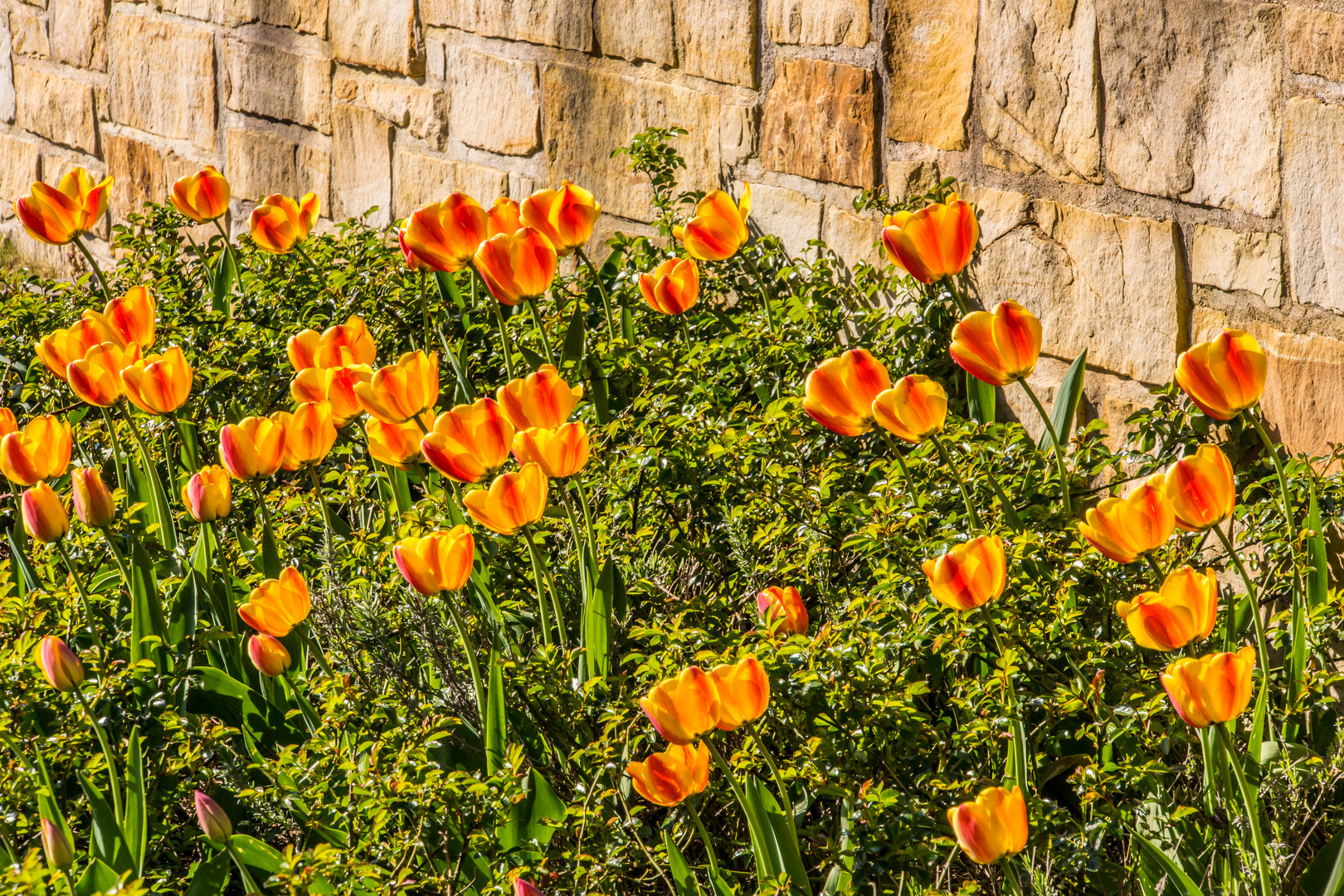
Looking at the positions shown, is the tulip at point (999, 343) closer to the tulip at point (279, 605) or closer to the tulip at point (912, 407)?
the tulip at point (912, 407)

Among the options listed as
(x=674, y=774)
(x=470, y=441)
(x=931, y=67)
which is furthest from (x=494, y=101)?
(x=674, y=774)

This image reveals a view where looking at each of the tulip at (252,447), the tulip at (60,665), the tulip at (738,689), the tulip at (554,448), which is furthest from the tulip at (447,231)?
the tulip at (738,689)

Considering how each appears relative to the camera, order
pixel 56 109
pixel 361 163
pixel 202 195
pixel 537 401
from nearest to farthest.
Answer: pixel 537 401 < pixel 202 195 < pixel 361 163 < pixel 56 109

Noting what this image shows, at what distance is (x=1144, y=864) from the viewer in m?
1.19

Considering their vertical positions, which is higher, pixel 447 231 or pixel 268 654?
pixel 447 231

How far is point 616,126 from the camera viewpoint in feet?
8.56

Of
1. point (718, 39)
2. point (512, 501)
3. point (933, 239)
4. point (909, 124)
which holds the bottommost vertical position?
point (512, 501)

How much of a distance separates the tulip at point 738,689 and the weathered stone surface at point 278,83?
103 inches

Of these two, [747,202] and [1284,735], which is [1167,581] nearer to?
[1284,735]

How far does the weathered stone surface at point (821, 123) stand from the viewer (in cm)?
216

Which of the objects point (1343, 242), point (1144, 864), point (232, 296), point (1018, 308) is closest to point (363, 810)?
point (1144, 864)

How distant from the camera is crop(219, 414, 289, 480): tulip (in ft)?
5.08

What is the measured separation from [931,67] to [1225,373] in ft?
3.09

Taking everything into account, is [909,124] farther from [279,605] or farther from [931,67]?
[279,605]
